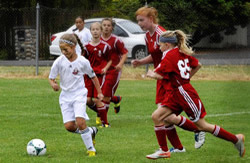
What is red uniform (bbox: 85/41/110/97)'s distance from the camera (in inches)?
403

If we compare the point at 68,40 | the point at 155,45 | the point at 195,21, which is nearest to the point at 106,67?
the point at 155,45

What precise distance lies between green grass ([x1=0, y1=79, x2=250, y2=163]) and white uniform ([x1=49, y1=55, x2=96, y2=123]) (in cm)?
57

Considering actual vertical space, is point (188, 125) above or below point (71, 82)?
below

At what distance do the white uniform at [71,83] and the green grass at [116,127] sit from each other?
566 millimetres

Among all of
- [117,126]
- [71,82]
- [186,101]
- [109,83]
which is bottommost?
[117,126]

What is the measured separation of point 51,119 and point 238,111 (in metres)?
3.81

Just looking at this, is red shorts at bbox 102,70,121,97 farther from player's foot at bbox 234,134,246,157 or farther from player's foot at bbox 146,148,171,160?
player's foot at bbox 234,134,246,157

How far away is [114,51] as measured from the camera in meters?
10.4

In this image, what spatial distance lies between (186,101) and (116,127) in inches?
124

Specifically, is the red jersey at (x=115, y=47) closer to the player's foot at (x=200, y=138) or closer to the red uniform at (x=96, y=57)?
the red uniform at (x=96, y=57)

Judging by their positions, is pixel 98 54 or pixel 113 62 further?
pixel 113 62

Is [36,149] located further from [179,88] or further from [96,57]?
[96,57]

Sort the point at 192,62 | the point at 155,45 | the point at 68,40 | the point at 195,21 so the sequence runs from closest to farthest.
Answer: the point at 192,62 < the point at 68,40 < the point at 155,45 < the point at 195,21

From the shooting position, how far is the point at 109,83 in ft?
34.1
